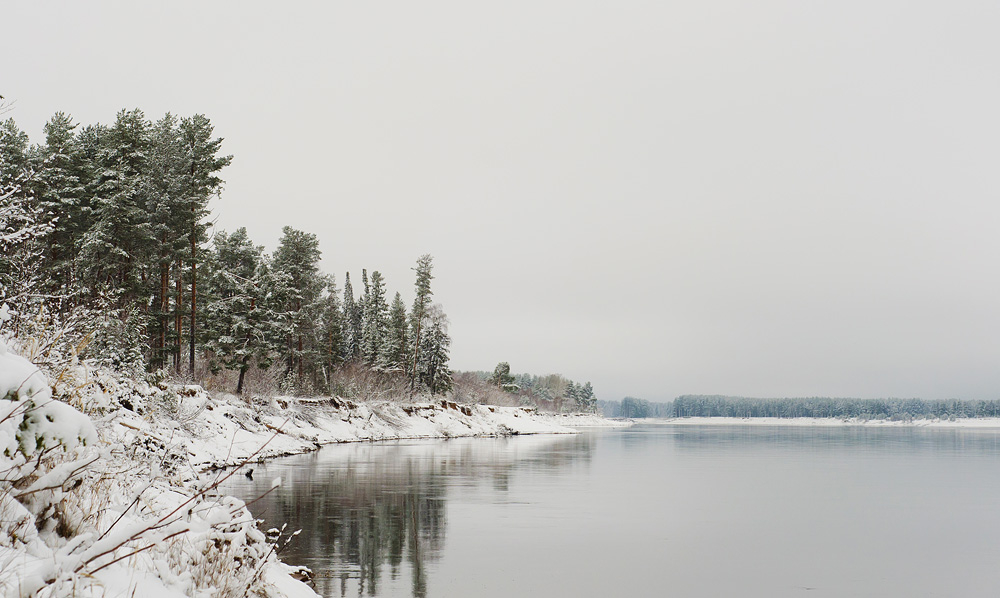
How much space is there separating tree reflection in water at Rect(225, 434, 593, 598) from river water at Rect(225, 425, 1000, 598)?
65 millimetres

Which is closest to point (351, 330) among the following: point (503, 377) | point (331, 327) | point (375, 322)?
point (375, 322)

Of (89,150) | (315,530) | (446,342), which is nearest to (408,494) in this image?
(315,530)

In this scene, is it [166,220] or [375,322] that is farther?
[375,322]

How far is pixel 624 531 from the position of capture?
19047 millimetres

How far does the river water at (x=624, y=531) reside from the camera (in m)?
13.4

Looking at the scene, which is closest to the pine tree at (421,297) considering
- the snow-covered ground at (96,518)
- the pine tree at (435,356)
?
the pine tree at (435,356)

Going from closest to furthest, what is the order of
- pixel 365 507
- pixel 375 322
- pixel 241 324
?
pixel 365 507
pixel 241 324
pixel 375 322

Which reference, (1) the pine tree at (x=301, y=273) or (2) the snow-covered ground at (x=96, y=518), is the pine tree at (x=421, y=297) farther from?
(2) the snow-covered ground at (x=96, y=518)

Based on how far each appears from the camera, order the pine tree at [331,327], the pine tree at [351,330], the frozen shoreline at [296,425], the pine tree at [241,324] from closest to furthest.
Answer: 1. the frozen shoreline at [296,425]
2. the pine tree at [241,324]
3. the pine tree at [331,327]
4. the pine tree at [351,330]

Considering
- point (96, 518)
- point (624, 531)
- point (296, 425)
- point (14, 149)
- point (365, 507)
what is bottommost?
point (624, 531)

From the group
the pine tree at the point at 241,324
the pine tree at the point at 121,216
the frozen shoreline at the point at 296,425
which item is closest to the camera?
the frozen shoreline at the point at 296,425

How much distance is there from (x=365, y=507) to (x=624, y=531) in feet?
24.0

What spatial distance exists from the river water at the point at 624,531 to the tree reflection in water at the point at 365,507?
6 cm

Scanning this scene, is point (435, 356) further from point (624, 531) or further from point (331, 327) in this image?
point (624, 531)
